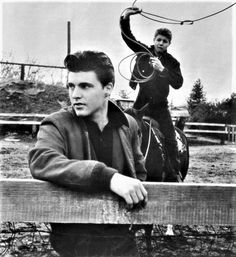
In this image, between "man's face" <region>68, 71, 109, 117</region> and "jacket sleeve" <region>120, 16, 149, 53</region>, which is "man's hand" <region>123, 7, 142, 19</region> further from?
"man's face" <region>68, 71, 109, 117</region>

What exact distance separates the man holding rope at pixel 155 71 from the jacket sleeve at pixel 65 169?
59 centimetres

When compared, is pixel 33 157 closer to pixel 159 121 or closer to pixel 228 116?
pixel 228 116

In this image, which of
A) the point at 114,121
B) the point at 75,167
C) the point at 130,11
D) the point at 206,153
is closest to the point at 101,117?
the point at 114,121

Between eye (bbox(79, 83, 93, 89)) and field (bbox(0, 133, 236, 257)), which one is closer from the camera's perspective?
eye (bbox(79, 83, 93, 89))

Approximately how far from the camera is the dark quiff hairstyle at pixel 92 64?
853 mm

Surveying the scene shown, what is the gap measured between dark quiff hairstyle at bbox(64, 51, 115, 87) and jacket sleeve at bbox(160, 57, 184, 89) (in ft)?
1.66

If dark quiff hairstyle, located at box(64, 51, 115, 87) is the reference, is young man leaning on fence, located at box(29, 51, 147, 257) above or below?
below

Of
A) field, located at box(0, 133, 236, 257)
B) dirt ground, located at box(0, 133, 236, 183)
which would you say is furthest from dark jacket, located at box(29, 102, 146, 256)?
dirt ground, located at box(0, 133, 236, 183)

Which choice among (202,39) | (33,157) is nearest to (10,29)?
(33,157)

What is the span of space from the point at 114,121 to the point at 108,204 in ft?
0.79

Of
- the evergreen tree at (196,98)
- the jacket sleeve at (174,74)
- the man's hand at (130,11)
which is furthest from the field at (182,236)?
the man's hand at (130,11)

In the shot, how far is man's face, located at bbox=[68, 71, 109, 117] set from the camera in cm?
83

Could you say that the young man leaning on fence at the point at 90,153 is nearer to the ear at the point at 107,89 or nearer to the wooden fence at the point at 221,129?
the ear at the point at 107,89

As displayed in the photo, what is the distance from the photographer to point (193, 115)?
1467 mm
